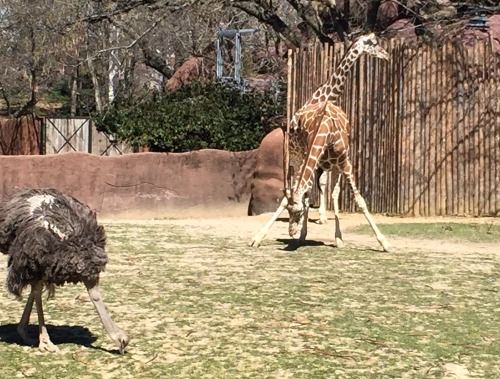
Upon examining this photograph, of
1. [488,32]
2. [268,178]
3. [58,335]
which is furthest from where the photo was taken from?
[488,32]

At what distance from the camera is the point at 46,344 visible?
4.98 metres

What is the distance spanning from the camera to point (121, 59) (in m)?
31.1

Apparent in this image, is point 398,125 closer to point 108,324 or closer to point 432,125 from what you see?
point 432,125

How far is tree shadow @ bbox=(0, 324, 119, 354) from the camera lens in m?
5.20

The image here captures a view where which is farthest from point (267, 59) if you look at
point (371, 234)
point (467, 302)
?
point (467, 302)

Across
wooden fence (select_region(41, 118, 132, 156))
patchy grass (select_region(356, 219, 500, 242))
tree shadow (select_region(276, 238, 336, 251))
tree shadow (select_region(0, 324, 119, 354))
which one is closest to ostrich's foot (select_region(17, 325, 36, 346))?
tree shadow (select_region(0, 324, 119, 354))

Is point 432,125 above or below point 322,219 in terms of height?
above

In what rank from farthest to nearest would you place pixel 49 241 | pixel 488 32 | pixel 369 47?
pixel 488 32 → pixel 369 47 → pixel 49 241

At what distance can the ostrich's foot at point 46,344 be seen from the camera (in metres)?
4.96

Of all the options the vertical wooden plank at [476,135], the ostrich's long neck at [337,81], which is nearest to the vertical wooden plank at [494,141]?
the vertical wooden plank at [476,135]

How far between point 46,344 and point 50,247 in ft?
2.02

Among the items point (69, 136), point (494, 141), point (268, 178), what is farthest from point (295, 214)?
point (69, 136)

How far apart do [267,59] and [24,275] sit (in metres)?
22.0

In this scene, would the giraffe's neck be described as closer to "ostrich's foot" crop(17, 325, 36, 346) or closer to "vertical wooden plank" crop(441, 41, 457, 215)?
"vertical wooden plank" crop(441, 41, 457, 215)
